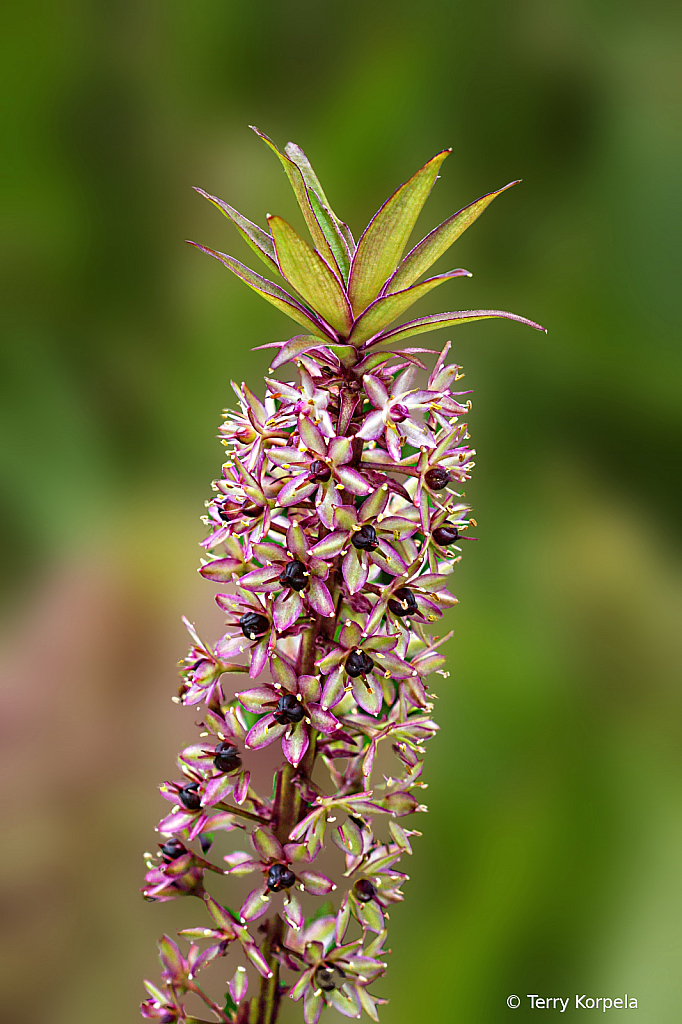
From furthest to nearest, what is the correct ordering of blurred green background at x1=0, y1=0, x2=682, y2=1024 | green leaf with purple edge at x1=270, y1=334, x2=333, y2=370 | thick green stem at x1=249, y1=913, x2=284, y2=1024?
blurred green background at x1=0, y1=0, x2=682, y2=1024, thick green stem at x1=249, y1=913, x2=284, y2=1024, green leaf with purple edge at x1=270, y1=334, x2=333, y2=370

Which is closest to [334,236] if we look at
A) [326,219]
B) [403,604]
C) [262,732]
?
[326,219]

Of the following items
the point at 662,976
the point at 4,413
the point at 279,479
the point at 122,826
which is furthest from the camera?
the point at 4,413

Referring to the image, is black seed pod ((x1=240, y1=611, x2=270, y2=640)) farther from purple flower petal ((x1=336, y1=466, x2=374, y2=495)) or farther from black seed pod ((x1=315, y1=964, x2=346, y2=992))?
black seed pod ((x1=315, y1=964, x2=346, y2=992))

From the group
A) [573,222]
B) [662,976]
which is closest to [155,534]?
[573,222]

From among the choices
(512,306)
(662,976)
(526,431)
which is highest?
(512,306)

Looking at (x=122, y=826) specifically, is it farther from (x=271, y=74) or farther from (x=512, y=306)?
(x=271, y=74)

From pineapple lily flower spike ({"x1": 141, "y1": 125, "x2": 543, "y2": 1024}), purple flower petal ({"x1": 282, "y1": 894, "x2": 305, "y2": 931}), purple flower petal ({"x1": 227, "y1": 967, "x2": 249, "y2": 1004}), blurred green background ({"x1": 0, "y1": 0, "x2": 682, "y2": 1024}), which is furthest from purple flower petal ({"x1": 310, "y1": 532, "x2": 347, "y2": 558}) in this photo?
blurred green background ({"x1": 0, "y1": 0, "x2": 682, "y2": 1024})
